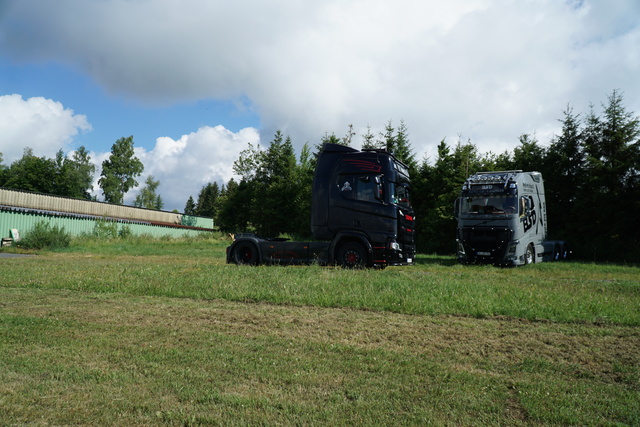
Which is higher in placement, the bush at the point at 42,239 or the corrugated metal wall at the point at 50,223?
the corrugated metal wall at the point at 50,223

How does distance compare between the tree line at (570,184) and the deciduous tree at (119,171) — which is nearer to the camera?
the tree line at (570,184)

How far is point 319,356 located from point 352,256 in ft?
31.0

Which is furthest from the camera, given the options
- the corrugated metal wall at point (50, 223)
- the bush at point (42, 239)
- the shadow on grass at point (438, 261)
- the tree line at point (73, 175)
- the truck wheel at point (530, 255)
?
the tree line at point (73, 175)

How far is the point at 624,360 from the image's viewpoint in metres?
5.29

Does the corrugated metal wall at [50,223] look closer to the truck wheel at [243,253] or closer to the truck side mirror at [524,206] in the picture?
the truck wheel at [243,253]

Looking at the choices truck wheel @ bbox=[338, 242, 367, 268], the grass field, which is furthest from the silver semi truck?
the grass field

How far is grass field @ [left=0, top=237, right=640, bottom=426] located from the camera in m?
3.70

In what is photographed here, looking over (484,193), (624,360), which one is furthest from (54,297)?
(484,193)

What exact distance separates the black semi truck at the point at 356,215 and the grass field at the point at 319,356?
172 inches

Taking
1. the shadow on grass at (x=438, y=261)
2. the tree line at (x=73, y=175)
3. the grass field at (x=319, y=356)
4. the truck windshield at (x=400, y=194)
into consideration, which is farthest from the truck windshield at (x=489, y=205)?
the tree line at (x=73, y=175)

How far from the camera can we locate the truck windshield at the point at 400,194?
14459 millimetres

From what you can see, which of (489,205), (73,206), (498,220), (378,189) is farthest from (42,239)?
(498,220)

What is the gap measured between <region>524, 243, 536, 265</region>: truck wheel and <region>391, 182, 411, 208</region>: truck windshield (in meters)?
6.71

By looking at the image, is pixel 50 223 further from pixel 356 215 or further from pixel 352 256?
pixel 356 215
